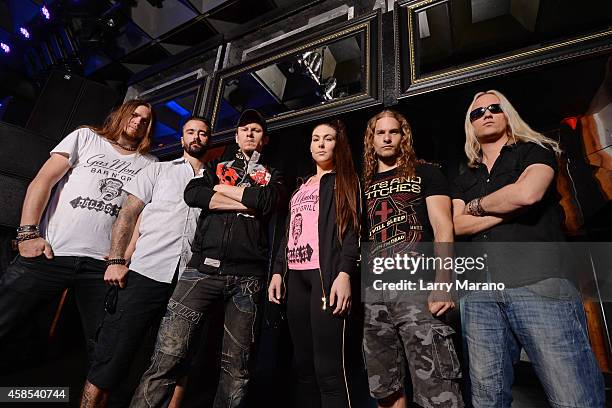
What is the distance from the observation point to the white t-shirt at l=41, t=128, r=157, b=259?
5.60ft

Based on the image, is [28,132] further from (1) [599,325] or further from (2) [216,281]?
(1) [599,325]

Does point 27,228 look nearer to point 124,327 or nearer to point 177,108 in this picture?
point 124,327

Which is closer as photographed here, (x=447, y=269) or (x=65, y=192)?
(x=447, y=269)

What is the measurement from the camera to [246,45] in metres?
3.60

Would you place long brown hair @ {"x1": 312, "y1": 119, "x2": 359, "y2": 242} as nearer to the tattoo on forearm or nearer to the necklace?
the tattoo on forearm

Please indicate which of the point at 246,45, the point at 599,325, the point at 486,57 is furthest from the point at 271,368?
the point at 246,45

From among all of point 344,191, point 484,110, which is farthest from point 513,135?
point 344,191

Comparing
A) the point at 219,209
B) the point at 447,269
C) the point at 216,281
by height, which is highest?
the point at 219,209

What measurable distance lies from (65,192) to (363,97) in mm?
2258

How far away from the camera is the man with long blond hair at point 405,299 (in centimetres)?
124

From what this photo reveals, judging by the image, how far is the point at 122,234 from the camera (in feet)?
5.76

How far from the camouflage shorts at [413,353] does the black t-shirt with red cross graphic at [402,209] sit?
0.32m

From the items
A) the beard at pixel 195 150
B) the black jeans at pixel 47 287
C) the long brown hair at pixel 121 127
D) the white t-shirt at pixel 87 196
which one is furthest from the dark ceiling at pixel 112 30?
the black jeans at pixel 47 287

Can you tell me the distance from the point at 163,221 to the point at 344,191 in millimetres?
1162
